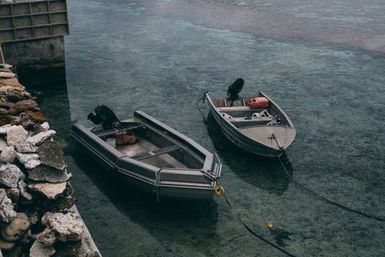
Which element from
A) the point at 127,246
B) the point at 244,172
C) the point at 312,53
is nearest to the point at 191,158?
the point at 244,172

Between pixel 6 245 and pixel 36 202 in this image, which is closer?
pixel 6 245

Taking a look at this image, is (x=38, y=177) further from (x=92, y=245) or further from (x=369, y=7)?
(x=369, y=7)

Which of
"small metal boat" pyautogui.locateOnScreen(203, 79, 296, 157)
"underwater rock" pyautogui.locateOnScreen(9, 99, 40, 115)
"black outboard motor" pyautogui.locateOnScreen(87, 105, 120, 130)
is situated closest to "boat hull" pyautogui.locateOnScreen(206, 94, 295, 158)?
"small metal boat" pyautogui.locateOnScreen(203, 79, 296, 157)

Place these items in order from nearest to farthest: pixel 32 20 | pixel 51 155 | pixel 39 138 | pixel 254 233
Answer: pixel 51 155 < pixel 39 138 < pixel 254 233 < pixel 32 20

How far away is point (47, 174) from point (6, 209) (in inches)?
64.1

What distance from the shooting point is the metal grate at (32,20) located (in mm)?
21312

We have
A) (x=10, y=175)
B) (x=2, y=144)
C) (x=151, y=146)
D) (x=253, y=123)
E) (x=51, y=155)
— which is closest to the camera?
(x=10, y=175)

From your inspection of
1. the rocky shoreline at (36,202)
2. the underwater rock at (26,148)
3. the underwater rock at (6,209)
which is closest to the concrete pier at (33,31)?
the rocky shoreline at (36,202)

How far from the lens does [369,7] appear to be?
1843 inches

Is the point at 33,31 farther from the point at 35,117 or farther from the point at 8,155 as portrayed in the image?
the point at 8,155

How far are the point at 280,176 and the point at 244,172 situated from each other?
54.0 inches

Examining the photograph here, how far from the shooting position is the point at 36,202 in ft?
33.4

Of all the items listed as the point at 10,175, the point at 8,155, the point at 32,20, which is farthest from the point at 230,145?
the point at 32,20

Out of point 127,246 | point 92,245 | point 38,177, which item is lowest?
point 127,246
